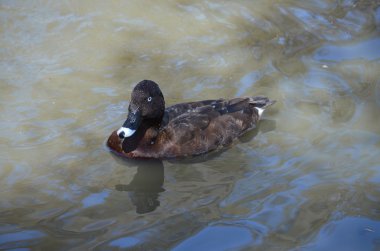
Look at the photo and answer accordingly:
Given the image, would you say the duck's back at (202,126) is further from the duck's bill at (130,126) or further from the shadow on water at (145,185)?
the duck's bill at (130,126)

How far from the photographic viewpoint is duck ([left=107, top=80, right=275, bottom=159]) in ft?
22.5

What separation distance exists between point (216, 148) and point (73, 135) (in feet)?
5.07

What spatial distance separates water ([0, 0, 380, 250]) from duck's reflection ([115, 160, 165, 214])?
0.06 ft

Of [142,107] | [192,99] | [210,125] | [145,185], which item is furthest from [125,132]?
[192,99]

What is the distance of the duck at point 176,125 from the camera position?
22.5ft

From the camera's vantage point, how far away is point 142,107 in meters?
6.85

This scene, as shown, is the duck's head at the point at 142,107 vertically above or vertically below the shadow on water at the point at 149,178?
above

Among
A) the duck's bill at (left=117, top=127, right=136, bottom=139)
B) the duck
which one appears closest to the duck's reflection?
the duck

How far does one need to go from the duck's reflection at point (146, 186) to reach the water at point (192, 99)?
2cm

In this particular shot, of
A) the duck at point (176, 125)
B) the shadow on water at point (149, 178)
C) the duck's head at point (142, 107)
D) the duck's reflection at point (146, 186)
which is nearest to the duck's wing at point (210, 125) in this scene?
the duck at point (176, 125)

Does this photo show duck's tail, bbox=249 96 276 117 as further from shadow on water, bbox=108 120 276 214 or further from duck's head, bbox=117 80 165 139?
duck's head, bbox=117 80 165 139

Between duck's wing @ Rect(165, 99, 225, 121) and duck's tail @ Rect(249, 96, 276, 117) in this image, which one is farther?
duck's tail @ Rect(249, 96, 276, 117)

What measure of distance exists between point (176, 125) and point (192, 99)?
835 mm

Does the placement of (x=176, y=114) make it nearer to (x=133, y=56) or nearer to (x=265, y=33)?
(x=133, y=56)
